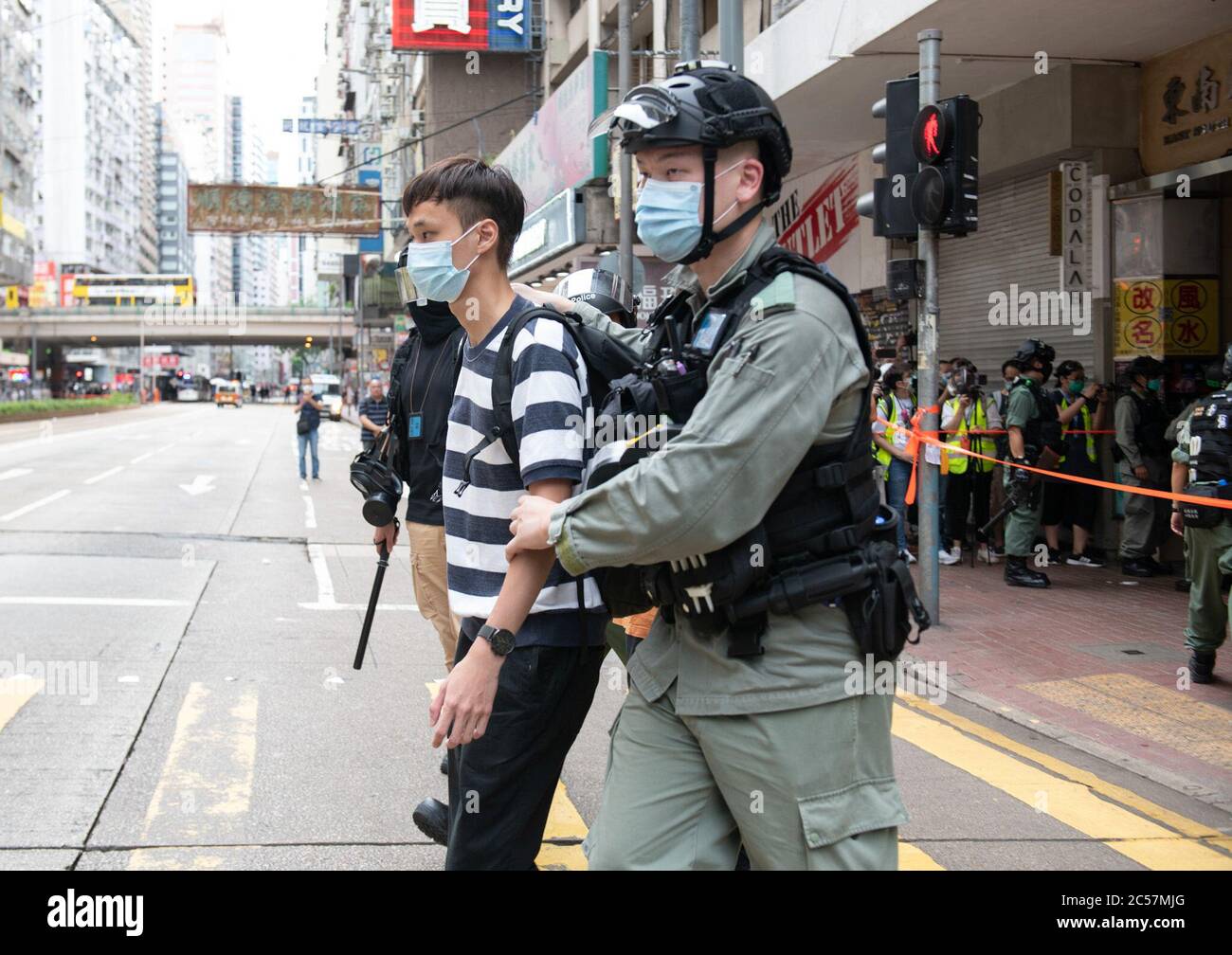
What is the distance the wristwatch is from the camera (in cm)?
267

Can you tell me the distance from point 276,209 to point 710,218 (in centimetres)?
4828

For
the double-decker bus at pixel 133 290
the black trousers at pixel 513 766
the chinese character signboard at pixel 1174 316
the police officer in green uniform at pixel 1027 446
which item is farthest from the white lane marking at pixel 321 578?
the double-decker bus at pixel 133 290

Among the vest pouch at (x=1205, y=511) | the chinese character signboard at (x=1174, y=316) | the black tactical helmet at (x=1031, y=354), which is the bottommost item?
the vest pouch at (x=1205, y=511)

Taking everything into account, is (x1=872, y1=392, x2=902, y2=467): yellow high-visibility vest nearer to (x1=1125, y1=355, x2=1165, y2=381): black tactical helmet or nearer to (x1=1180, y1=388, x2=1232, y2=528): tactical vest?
(x1=1125, y1=355, x2=1165, y2=381): black tactical helmet

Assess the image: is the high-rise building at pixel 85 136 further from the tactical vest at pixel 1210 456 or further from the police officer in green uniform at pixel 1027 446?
the tactical vest at pixel 1210 456

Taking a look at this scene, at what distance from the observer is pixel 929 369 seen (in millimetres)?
9172

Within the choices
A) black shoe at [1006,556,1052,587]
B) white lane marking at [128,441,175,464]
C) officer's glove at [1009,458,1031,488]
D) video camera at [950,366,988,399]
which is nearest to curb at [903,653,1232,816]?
officer's glove at [1009,458,1031,488]

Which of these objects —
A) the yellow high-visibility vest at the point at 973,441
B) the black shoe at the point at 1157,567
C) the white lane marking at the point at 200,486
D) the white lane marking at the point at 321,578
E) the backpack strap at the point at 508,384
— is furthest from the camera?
the white lane marking at the point at 200,486

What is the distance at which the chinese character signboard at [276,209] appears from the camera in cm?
4691

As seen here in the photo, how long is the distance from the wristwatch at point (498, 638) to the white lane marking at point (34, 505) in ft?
45.3

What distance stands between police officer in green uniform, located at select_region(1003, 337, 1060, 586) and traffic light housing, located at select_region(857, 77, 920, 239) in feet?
8.07

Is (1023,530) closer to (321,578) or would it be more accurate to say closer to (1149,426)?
(1149,426)
